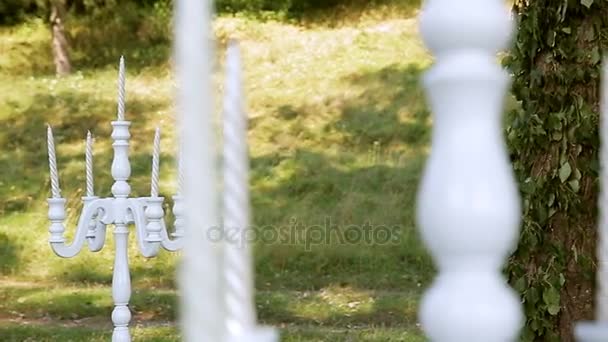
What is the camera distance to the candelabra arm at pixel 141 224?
2.77 m

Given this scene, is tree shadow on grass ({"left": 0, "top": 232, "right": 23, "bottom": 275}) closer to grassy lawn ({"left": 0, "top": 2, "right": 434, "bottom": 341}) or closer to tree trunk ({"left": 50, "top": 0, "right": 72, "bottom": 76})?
grassy lawn ({"left": 0, "top": 2, "right": 434, "bottom": 341})

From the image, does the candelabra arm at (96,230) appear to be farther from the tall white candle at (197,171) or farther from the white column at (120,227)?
the tall white candle at (197,171)

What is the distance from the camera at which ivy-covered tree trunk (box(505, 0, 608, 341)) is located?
2.68m

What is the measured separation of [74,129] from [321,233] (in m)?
3.40

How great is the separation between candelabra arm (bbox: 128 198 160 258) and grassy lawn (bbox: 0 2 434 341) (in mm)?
2289

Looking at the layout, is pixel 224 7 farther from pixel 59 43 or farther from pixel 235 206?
pixel 235 206

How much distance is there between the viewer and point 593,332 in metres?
0.93

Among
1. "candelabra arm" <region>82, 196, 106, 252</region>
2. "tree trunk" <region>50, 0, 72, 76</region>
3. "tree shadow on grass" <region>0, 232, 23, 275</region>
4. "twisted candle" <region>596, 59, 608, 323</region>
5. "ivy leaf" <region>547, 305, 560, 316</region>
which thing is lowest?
"tree shadow on grass" <region>0, 232, 23, 275</region>

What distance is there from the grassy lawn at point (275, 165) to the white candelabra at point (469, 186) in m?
4.00

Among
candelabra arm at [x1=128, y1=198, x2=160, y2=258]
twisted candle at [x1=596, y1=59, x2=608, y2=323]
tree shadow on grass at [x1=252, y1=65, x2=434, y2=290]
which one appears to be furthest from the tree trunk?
twisted candle at [x1=596, y1=59, x2=608, y2=323]

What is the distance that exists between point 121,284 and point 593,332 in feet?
6.81

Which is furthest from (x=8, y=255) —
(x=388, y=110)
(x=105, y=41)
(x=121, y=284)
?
(x=121, y=284)

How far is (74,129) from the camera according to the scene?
10070mm

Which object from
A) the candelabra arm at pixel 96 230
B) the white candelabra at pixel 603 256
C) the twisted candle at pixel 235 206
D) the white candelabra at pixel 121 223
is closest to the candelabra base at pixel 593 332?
the white candelabra at pixel 603 256
